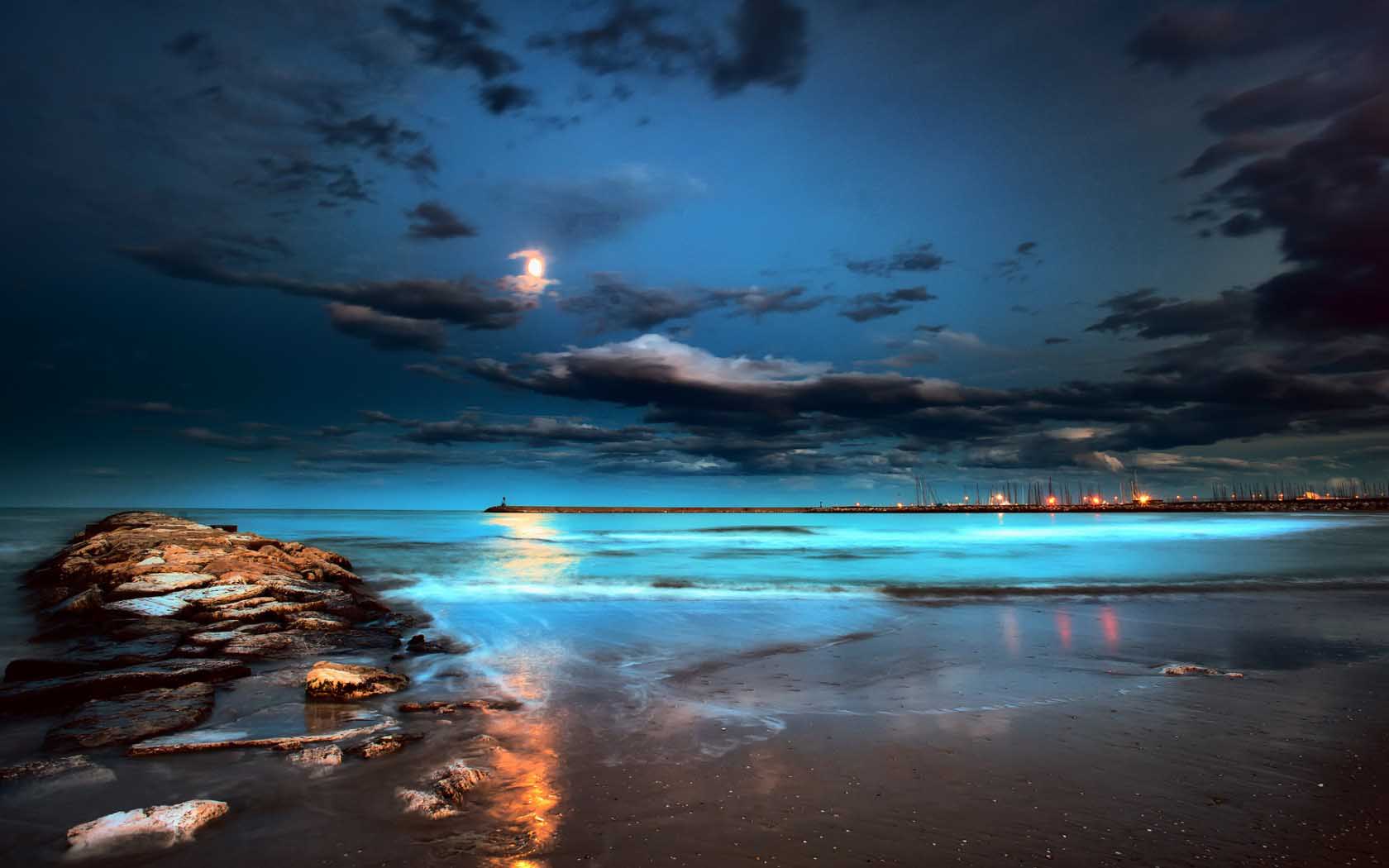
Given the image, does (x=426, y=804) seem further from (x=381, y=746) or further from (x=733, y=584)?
(x=733, y=584)

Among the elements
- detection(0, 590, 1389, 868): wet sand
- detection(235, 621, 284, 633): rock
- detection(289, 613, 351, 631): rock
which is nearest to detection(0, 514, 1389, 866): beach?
detection(0, 590, 1389, 868): wet sand

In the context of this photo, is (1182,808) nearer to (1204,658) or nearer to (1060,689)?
(1060,689)

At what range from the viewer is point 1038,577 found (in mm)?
21719

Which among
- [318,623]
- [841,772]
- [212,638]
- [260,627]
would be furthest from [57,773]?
[318,623]

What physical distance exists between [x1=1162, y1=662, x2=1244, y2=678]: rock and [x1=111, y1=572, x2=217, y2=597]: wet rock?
605 inches

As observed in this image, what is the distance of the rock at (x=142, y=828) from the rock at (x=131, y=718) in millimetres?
1745

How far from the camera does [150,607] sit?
36.9 feet

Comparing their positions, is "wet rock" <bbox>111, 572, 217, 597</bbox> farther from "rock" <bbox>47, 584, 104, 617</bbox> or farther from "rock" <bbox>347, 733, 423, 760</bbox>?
"rock" <bbox>347, 733, 423, 760</bbox>

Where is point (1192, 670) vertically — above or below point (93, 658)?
below

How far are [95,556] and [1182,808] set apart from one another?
24.4m

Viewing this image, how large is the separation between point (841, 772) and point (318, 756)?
400 cm

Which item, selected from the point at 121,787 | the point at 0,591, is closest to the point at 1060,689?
the point at 121,787

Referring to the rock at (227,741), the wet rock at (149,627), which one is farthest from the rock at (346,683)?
the wet rock at (149,627)

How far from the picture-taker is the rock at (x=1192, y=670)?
307 inches
